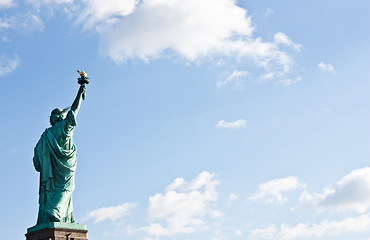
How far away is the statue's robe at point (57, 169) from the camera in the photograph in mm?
32719

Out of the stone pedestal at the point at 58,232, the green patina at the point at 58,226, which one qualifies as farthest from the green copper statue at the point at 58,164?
the stone pedestal at the point at 58,232

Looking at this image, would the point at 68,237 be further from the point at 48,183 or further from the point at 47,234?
the point at 48,183

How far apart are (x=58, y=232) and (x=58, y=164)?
3925mm

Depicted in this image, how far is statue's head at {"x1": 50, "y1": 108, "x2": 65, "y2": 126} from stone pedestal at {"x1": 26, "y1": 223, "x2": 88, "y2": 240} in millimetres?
5986

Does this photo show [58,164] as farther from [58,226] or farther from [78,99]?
[78,99]

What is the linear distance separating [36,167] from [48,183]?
66.0 inches

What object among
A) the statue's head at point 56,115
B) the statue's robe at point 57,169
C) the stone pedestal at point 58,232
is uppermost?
the statue's head at point 56,115

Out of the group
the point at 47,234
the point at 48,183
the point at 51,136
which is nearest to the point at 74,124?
the point at 51,136

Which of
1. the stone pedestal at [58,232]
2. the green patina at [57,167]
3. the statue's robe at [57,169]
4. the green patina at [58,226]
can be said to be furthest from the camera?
the statue's robe at [57,169]

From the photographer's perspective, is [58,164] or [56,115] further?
[56,115]

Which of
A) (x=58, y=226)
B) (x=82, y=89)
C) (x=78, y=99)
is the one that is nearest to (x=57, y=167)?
(x=58, y=226)

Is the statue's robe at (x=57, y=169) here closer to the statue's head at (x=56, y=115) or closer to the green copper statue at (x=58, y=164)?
the green copper statue at (x=58, y=164)

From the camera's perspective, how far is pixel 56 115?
34.8 m

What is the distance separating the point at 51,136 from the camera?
34188 millimetres
